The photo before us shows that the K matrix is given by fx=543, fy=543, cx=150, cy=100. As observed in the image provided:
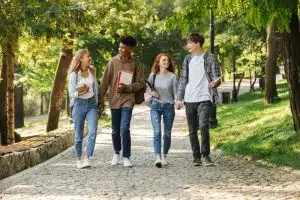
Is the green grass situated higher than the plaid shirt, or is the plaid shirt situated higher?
the plaid shirt

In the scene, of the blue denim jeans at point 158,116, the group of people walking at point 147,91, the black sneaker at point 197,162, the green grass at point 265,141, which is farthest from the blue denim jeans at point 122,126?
the green grass at point 265,141

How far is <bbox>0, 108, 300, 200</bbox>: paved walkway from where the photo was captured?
5.97 m

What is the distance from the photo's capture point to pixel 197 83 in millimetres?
8039

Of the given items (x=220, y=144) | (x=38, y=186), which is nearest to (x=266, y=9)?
(x=38, y=186)

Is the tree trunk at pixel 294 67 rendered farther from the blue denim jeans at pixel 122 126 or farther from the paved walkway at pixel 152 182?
the blue denim jeans at pixel 122 126

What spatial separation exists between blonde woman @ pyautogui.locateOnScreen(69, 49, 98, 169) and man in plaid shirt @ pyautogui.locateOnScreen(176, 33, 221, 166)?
130 cm

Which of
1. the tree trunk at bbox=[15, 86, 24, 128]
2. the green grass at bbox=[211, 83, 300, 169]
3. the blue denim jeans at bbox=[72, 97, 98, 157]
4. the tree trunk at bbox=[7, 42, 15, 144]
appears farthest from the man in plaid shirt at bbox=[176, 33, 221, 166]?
the tree trunk at bbox=[15, 86, 24, 128]

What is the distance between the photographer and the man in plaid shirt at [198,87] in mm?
7996

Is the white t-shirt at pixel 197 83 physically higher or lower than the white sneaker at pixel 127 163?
higher

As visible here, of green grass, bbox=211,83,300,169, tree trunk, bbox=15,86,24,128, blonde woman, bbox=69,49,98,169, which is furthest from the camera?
tree trunk, bbox=15,86,24,128

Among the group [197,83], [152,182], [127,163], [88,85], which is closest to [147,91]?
[197,83]

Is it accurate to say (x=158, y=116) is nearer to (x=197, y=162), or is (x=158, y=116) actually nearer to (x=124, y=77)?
(x=124, y=77)

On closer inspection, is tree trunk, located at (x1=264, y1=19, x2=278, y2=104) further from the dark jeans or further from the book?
the book

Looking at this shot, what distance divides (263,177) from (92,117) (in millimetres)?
2699
